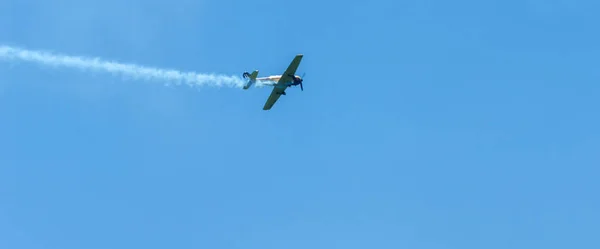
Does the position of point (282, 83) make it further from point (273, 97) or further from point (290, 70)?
point (273, 97)

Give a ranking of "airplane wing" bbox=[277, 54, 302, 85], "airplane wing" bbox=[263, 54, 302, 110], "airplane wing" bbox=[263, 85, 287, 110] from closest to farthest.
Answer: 1. "airplane wing" bbox=[277, 54, 302, 85]
2. "airplane wing" bbox=[263, 54, 302, 110]
3. "airplane wing" bbox=[263, 85, 287, 110]

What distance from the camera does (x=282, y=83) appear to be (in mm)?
105875

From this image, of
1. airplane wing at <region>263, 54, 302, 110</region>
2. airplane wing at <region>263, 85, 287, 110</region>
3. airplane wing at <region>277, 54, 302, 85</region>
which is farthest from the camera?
airplane wing at <region>263, 85, 287, 110</region>

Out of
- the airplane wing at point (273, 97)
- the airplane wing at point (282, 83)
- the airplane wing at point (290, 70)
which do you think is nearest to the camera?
the airplane wing at point (290, 70)

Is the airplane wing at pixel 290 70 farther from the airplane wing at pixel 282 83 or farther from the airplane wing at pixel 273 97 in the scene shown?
the airplane wing at pixel 273 97

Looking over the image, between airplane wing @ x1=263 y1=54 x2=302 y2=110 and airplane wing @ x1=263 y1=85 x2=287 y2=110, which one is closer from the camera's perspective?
airplane wing @ x1=263 y1=54 x2=302 y2=110

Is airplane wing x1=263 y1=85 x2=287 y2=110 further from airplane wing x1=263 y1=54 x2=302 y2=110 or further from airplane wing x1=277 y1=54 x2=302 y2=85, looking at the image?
airplane wing x1=277 y1=54 x2=302 y2=85

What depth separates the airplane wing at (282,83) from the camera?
102812 millimetres

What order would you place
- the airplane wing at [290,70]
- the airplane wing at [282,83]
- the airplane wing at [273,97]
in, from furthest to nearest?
1. the airplane wing at [273,97]
2. the airplane wing at [282,83]
3. the airplane wing at [290,70]

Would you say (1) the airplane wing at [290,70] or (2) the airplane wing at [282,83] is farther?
(2) the airplane wing at [282,83]

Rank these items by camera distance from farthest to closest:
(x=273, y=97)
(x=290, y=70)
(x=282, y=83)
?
(x=273, y=97), (x=282, y=83), (x=290, y=70)

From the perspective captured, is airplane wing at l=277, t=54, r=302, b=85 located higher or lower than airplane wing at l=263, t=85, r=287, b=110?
lower

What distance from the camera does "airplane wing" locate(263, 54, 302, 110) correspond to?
4048 inches

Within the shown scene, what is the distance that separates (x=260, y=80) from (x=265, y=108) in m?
4.30
